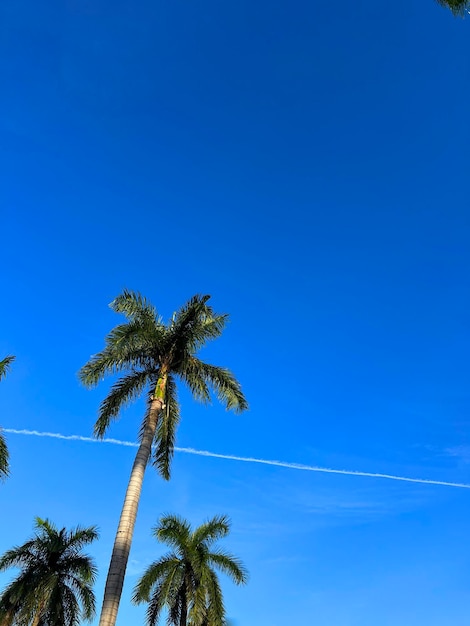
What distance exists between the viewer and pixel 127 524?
756 inches

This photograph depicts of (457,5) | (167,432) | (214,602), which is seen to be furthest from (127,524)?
(457,5)

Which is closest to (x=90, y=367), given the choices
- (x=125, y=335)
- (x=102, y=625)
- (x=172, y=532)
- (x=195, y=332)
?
(x=125, y=335)

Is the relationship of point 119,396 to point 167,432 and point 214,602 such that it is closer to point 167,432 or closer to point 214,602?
point 167,432

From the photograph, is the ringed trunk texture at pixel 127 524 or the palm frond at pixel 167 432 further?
the palm frond at pixel 167 432

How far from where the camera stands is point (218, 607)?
2953 cm

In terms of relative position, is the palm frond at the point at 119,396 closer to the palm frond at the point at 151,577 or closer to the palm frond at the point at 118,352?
the palm frond at the point at 118,352

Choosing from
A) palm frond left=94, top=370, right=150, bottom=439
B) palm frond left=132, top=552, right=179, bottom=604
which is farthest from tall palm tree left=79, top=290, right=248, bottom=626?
palm frond left=132, top=552, right=179, bottom=604

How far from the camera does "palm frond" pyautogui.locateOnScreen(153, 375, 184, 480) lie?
77.6ft

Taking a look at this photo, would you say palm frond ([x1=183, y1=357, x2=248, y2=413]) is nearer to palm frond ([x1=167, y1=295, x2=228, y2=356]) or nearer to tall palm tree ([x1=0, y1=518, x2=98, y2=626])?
palm frond ([x1=167, y1=295, x2=228, y2=356])

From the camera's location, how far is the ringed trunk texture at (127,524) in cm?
1748

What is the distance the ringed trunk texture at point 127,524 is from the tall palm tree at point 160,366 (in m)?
0.09

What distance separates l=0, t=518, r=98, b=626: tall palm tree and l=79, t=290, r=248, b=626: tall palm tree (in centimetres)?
1368

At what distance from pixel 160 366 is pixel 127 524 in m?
6.87

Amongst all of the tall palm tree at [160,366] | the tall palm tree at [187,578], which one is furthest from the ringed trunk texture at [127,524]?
the tall palm tree at [187,578]
